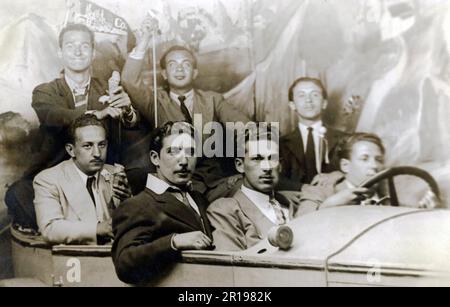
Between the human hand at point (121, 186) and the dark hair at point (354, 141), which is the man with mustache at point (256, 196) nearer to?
the dark hair at point (354, 141)

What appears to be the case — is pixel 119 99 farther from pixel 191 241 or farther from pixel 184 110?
pixel 191 241

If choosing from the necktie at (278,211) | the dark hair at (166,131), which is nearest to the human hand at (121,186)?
the dark hair at (166,131)

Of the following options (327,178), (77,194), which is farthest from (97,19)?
(327,178)

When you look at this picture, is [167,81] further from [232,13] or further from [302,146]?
[302,146]

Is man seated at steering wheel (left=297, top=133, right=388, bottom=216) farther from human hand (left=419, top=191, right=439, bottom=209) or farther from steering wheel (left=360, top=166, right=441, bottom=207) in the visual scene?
human hand (left=419, top=191, right=439, bottom=209)

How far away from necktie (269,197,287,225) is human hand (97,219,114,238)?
1.55 metres

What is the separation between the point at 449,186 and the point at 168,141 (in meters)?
2.71

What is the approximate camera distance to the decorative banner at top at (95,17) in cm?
754

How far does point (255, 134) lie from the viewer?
24.5ft

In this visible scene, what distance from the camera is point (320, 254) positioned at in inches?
274

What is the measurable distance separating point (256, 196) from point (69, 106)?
201 centimetres

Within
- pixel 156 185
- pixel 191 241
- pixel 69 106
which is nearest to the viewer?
pixel 191 241

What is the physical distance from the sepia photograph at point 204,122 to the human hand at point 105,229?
0.02 metres
